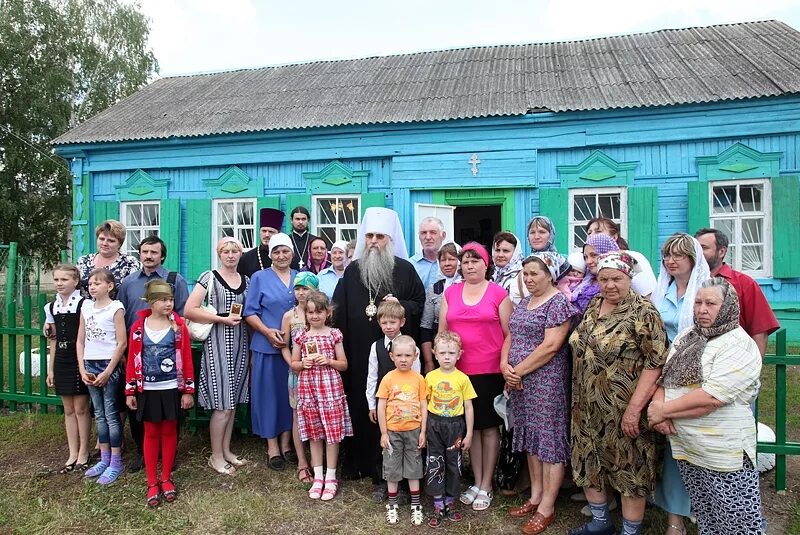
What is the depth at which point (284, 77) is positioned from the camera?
37.3 feet

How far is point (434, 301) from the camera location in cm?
372

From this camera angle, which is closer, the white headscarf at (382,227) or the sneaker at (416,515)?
the sneaker at (416,515)

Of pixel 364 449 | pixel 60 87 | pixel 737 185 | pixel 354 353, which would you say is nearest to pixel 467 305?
pixel 354 353

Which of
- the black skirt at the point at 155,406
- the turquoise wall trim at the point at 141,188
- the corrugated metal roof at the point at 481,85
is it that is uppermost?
the corrugated metal roof at the point at 481,85

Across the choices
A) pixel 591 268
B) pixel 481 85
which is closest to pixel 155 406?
pixel 591 268

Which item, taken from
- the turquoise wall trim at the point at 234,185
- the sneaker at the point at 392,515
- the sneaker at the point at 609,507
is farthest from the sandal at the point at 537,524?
the turquoise wall trim at the point at 234,185

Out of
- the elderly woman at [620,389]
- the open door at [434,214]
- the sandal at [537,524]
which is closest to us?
the elderly woman at [620,389]

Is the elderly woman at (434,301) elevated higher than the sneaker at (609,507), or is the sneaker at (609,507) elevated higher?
the elderly woman at (434,301)

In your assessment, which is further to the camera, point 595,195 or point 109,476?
point 595,195

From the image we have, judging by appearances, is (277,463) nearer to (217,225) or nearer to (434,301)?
(434,301)

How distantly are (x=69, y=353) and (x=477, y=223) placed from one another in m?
9.83

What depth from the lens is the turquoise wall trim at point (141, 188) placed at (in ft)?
32.4

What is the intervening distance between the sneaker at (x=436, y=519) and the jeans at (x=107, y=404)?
225 cm

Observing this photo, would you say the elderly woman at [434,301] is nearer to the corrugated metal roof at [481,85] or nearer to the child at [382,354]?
the child at [382,354]
